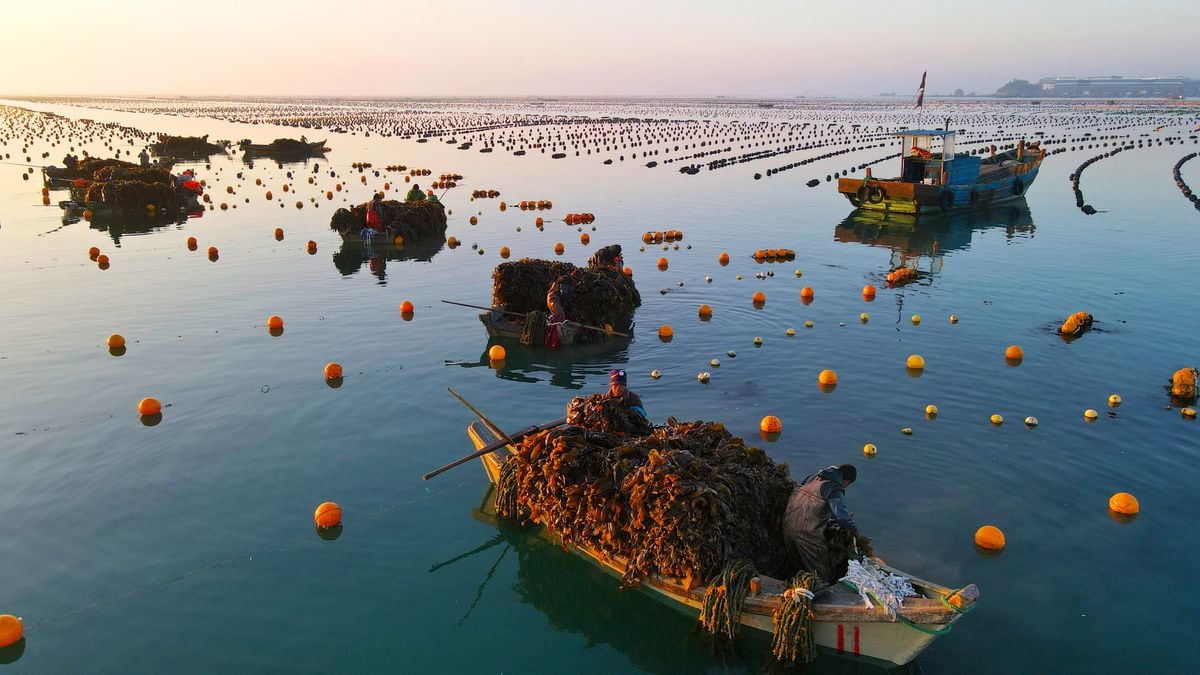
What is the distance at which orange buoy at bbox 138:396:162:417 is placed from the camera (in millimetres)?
18266

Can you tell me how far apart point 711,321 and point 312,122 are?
142 meters

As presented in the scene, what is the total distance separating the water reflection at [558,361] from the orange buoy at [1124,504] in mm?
11320

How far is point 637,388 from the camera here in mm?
19719

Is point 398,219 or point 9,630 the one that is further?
point 398,219

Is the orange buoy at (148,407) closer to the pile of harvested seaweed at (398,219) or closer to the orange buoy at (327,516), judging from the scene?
the orange buoy at (327,516)

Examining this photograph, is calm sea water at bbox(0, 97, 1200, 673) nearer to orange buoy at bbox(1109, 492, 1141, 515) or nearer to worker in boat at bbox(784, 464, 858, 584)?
orange buoy at bbox(1109, 492, 1141, 515)

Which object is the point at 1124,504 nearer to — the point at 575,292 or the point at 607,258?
the point at 575,292

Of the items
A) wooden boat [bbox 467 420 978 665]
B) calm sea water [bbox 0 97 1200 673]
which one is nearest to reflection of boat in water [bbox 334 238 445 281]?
calm sea water [bbox 0 97 1200 673]

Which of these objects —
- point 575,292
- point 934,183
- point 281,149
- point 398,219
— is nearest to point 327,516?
point 575,292

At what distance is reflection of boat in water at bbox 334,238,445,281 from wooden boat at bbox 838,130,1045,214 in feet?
76.6

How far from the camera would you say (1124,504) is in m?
13.6

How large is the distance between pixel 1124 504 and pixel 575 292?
14384 millimetres

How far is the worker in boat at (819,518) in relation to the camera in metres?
10.1

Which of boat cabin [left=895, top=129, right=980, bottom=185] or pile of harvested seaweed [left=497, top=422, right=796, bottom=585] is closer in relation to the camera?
pile of harvested seaweed [left=497, top=422, right=796, bottom=585]
